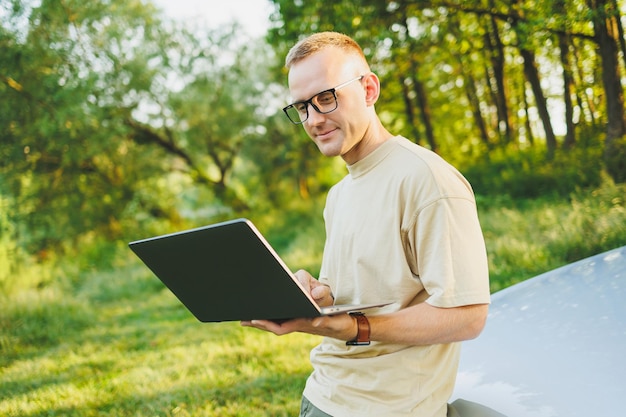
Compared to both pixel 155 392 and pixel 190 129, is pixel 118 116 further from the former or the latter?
pixel 155 392

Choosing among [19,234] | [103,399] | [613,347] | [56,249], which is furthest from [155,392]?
[56,249]

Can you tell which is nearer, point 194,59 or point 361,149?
point 361,149

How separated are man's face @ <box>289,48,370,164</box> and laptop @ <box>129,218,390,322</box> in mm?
511

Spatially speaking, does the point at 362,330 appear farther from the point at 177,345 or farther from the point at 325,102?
the point at 177,345

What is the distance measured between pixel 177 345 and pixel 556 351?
178 inches

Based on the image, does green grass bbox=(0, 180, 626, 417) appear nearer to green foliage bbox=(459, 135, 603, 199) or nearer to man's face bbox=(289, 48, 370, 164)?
green foliage bbox=(459, 135, 603, 199)

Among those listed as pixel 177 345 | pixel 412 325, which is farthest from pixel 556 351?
pixel 177 345

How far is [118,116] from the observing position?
41.2ft

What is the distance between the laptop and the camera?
1.26 m

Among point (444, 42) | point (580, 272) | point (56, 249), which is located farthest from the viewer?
point (56, 249)

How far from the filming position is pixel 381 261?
157 centimetres

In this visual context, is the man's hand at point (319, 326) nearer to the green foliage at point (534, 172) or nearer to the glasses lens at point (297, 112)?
the glasses lens at point (297, 112)

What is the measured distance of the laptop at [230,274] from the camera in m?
1.26

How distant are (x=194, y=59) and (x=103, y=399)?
12.2 metres
